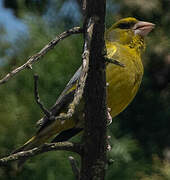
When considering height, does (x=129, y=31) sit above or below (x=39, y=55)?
below

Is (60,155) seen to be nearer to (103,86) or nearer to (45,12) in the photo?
(45,12)

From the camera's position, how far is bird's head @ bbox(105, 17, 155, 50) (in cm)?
325

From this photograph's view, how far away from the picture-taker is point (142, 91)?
169 inches

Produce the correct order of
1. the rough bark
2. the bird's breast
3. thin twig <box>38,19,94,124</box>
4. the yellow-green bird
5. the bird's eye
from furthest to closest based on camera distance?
the bird's eye → the bird's breast → the yellow-green bird → the rough bark → thin twig <box>38,19,94,124</box>

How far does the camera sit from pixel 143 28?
3.24m

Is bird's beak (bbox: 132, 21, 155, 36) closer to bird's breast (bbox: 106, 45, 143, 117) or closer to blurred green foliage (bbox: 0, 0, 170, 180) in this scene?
bird's breast (bbox: 106, 45, 143, 117)

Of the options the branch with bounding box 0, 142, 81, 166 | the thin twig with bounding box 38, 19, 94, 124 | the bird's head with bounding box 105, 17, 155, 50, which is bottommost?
the branch with bounding box 0, 142, 81, 166

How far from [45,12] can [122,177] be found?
4.80ft

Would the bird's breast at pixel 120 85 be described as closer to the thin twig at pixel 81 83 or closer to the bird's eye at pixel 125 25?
the bird's eye at pixel 125 25

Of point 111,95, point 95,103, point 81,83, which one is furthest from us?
point 111,95

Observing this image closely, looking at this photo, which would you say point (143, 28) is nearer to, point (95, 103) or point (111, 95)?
point (111, 95)

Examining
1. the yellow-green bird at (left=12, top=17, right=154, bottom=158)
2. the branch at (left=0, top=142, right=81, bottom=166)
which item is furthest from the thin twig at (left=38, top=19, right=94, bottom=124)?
the yellow-green bird at (left=12, top=17, right=154, bottom=158)

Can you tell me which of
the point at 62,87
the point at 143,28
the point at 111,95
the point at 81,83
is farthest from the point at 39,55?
the point at 62,87

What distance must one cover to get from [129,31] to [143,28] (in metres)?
0.12
